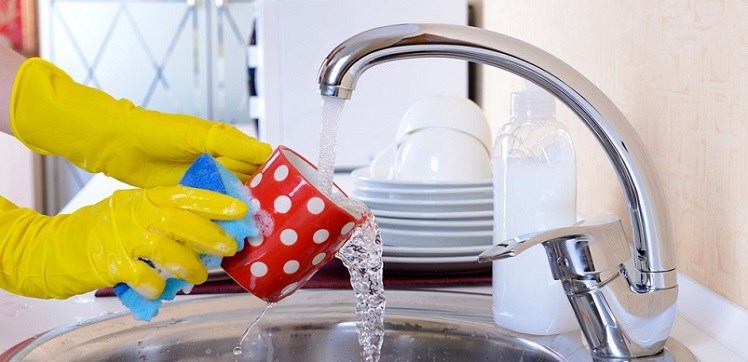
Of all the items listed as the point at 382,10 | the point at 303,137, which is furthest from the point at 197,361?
the point at 382,10

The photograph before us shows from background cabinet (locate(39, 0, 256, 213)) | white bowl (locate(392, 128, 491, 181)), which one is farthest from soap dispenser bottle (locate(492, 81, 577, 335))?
background cabinet (locate(39, 0, 256, 213))

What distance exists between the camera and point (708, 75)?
0.99m

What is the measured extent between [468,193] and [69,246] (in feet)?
1.74

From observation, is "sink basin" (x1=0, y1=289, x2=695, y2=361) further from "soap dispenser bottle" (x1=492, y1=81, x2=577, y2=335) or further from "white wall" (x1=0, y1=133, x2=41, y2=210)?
"white wall" (x1=0, y1=133, x2=41, y2=210)

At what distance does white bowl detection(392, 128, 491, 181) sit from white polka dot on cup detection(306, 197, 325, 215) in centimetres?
61

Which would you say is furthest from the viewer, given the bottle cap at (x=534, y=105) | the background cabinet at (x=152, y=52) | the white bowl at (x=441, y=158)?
the background cabinet at (x=152, y=52)

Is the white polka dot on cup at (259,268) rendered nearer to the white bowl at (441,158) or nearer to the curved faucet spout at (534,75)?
the curved faucet spout at (534,75)

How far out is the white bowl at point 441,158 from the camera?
57.4 inches

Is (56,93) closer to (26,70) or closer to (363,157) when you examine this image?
(26,70)

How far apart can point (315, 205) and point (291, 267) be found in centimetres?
6

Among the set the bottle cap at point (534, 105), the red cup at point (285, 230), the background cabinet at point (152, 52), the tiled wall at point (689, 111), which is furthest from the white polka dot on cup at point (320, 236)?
the background cabinet at point (152, 52)

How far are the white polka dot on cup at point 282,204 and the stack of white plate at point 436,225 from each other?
407mm

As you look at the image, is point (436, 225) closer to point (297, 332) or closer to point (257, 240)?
point (297, 332)

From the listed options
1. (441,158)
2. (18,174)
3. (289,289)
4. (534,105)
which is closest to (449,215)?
(441,158)
